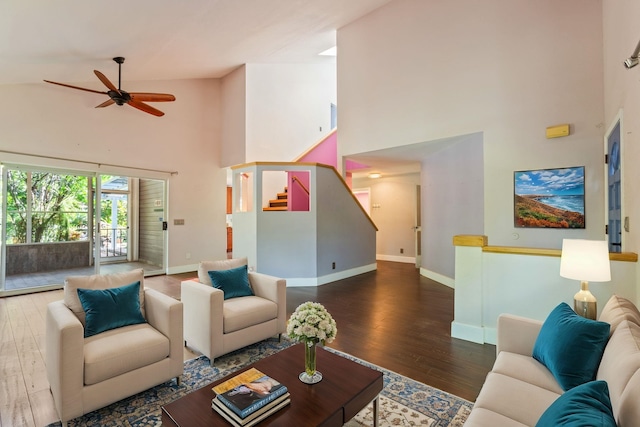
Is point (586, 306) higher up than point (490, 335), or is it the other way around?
point (586, 306)

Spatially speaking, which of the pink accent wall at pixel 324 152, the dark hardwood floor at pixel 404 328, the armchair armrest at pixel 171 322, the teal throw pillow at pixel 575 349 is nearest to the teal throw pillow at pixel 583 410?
the teal throw pillow at pixel 575 349

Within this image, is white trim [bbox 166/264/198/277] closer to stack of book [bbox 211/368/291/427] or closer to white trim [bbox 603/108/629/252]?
stack of book [bbox 211/368/291/427]

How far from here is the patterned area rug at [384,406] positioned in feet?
6.26

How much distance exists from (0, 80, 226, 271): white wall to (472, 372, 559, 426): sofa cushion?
6738 millimetres

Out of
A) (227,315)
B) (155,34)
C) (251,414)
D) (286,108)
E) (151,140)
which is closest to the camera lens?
(251,414)

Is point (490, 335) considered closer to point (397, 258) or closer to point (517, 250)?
point (517, 250)

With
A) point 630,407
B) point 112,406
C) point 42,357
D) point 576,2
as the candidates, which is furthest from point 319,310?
point 576,2

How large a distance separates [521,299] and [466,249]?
661mm

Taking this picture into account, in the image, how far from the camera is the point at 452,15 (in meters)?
4.75

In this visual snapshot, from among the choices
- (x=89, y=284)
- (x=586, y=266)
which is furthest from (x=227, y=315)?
(x=586, y=266)

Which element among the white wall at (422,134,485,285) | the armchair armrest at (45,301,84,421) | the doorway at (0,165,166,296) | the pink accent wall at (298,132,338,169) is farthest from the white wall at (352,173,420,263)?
the armchair armrest at (45,301,84,421)

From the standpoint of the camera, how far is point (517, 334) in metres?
1.99

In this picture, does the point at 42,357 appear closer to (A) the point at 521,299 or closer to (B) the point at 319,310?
(B) the point at 319,310

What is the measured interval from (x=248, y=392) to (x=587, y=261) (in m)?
2.31
